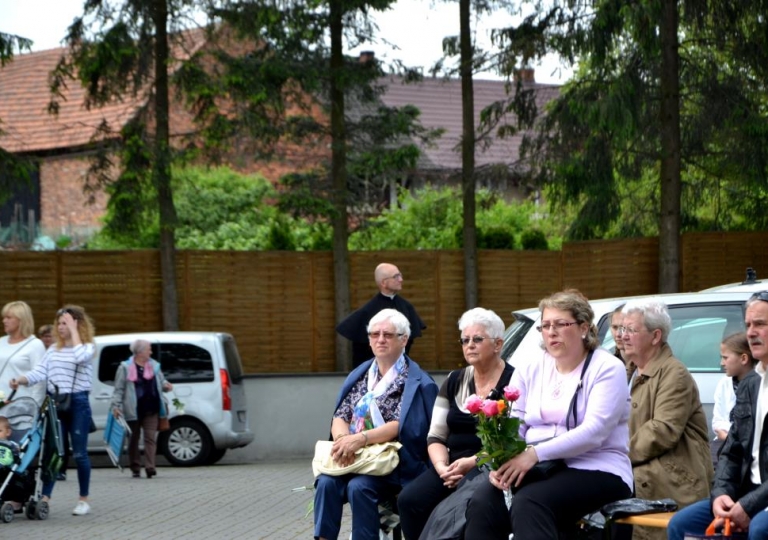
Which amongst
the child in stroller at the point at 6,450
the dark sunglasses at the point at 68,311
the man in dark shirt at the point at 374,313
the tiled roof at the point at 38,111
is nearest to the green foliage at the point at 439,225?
the tiled roof at the point at 38,111

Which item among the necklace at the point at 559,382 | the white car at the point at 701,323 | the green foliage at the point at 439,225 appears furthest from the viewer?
the green foliage at the point at 439,225

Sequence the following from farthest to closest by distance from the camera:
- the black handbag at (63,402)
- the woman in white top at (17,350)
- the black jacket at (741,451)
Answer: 1. the black handbag at (63,402)
2. the woman in white top at (17,350)
3. the black jacket at (741,451)

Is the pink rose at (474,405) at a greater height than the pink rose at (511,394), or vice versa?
the pink rose at (511,394)

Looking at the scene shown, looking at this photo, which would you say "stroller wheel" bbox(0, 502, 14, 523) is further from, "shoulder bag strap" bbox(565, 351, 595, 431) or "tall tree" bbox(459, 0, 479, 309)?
"tall tree" bbox(459, 0, 479, 309)

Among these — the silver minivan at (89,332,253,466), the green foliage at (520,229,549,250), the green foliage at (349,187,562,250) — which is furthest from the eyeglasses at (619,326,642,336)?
the green foliage at (520,229,549,250)

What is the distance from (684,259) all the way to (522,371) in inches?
591

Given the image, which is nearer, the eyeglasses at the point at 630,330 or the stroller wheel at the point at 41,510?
the eyeglasses at the point at 630,330

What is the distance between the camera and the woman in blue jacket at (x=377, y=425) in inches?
330

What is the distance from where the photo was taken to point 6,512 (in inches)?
490

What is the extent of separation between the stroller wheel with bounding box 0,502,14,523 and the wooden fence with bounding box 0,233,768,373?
9.06m

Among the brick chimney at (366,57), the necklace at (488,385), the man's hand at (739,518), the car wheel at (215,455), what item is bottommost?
the car wheel at (215,455)

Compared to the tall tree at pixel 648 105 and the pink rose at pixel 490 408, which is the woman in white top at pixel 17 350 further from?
the tall tree at pixel 648 105

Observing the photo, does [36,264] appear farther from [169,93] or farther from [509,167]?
[509,167]

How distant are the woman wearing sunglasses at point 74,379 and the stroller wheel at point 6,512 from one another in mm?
378
